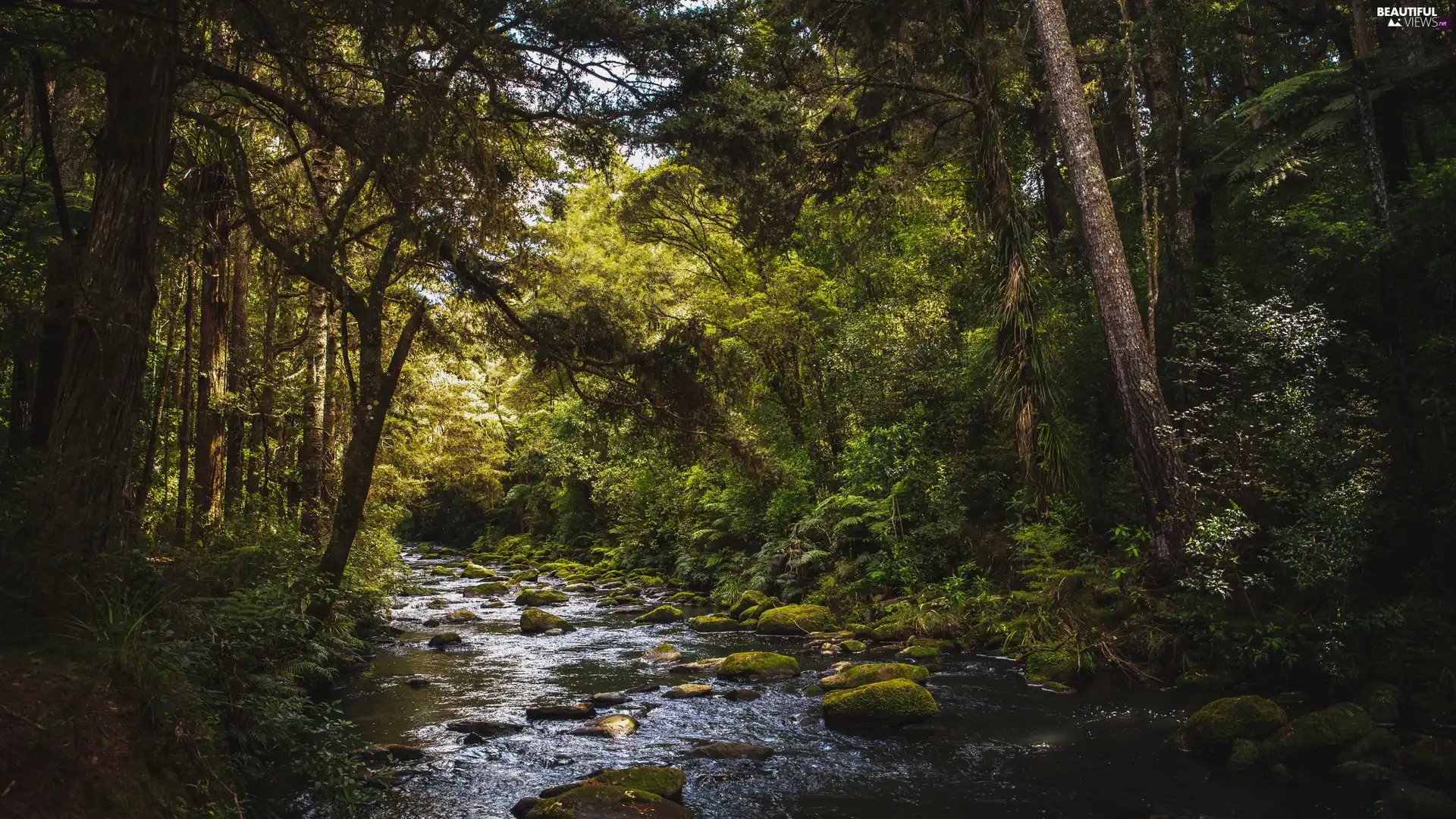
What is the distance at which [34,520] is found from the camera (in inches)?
175

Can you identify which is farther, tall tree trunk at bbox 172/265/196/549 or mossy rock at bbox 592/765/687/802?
tall tree trunk at bbox 172/265/196/549

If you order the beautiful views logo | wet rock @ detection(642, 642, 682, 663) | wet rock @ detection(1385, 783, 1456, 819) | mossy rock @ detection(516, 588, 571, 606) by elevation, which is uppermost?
the beautiful views logo

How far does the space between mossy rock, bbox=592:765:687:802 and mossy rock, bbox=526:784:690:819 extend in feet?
0.54

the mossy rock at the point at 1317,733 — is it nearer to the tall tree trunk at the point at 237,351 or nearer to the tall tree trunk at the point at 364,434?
the tall tree trunk at the point at 364,434

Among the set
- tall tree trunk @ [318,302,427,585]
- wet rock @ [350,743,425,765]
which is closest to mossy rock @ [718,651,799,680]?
wet rock @ [350,743,425,765]

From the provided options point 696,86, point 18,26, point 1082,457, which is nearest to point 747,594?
point 1082,457

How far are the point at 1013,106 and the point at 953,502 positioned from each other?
744cm

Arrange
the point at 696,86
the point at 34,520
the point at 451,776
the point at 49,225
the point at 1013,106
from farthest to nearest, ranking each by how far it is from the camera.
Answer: the point at 1013,106, the point at 696,86, the point at 451,776, the point at 49,225, the point at 34,520

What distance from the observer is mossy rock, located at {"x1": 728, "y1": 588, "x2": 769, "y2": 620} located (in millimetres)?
16141

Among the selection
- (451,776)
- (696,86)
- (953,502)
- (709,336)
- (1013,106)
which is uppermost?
(1013,106)

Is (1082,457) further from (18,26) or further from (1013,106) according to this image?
(18,26)

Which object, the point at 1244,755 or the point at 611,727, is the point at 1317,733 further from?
the point at 611,727

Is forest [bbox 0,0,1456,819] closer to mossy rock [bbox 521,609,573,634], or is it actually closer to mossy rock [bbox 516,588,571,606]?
mossy rock [bbox 521,609,573,634]

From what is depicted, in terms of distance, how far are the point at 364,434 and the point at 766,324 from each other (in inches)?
383
